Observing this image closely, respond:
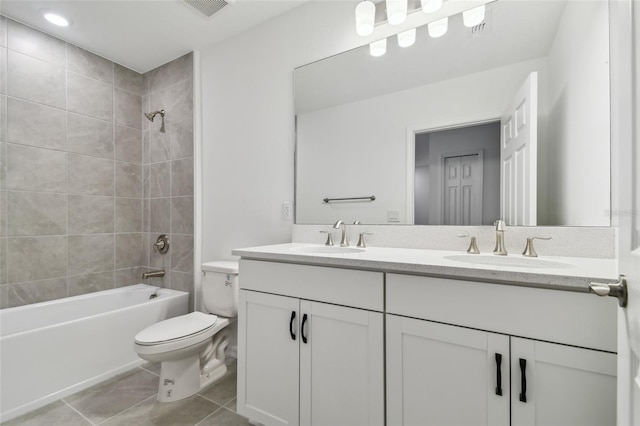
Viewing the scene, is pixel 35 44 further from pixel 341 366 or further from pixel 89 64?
pixel 341 366

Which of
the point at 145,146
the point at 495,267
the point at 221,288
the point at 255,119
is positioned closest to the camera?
the point at 495,267

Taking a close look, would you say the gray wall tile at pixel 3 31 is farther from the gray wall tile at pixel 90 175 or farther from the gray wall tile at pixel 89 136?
the gray wall tile at pixel 90 175

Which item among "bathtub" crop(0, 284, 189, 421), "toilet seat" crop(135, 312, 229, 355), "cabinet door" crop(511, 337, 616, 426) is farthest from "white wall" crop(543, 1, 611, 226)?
"bathtub" crop(0, 284, 189, 421)

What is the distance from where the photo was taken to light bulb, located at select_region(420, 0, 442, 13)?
1445 mm

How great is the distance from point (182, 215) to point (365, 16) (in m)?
1.98

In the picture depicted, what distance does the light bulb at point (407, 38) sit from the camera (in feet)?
5.22

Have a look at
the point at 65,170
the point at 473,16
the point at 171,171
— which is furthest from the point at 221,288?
the point at 473,16

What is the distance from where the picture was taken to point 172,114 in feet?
8.38

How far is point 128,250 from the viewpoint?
268 centimetres

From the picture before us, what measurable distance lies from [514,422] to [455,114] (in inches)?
50.1

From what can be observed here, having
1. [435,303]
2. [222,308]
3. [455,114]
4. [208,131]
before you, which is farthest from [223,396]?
[455,114]

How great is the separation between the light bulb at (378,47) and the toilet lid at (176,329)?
191 centimetres

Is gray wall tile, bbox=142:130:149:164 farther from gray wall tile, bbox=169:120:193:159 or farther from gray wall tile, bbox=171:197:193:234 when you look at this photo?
gray wall tile, bbox=171:197:193:234

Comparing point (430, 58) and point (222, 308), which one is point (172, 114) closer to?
point (222, 308)
